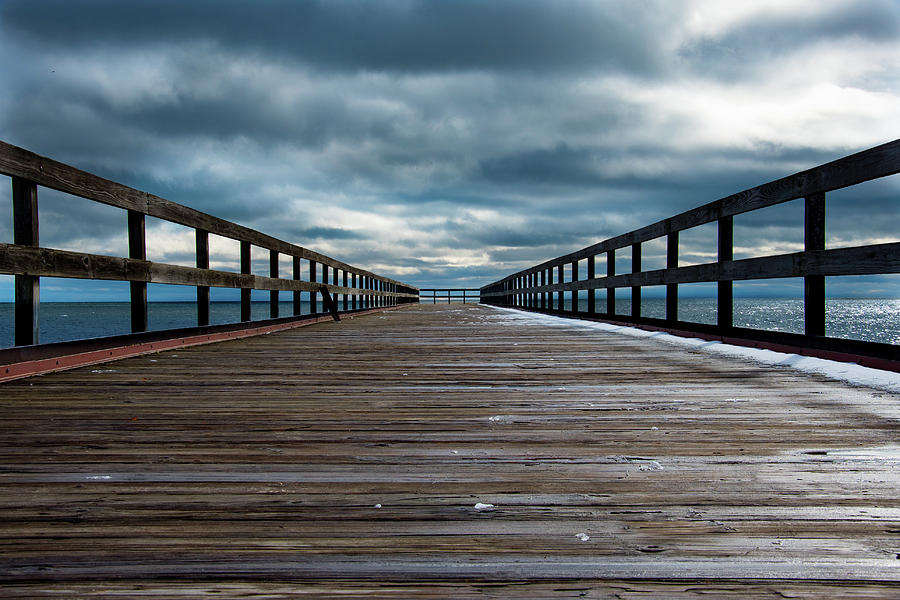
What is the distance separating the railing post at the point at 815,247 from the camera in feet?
13.0

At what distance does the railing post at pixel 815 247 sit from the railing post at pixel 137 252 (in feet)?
16.3

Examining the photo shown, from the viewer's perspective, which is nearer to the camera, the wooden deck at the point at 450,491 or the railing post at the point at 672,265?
the wooden deck at the point at 450,491

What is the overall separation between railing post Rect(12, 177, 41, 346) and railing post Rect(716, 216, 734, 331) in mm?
5314

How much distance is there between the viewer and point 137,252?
4500 millimetres

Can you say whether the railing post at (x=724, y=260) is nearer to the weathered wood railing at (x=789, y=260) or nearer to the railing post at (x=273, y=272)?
the weathered wood railing at (x=789, y=260)

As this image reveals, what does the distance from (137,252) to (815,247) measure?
5.00 meters

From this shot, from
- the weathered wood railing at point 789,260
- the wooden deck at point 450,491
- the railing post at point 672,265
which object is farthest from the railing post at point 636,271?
the wooden deck at point 450,491

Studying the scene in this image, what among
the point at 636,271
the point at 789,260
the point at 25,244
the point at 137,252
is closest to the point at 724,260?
the point at 789,260

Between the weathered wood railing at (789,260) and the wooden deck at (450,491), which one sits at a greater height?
the weathered wood railing at (789,260)

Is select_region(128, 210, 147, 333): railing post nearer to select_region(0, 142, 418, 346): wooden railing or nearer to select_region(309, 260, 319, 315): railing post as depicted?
select_region(0, 142, 418, 346): wooden railing

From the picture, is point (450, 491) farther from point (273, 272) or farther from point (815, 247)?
point (273, 272)

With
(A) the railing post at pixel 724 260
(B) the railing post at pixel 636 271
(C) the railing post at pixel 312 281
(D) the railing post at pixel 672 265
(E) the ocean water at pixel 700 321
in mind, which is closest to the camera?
(A) the railing post at pixel 724 260

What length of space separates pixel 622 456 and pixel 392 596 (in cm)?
105

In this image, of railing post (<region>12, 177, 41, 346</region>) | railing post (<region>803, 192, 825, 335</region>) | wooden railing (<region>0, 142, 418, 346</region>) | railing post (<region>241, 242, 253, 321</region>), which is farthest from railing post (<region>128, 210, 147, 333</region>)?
railing post (<region>803, 192, 825, 335</region>)
